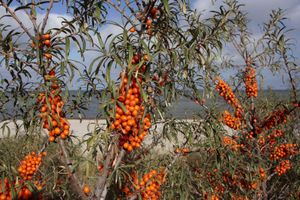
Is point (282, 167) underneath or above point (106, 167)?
underneath

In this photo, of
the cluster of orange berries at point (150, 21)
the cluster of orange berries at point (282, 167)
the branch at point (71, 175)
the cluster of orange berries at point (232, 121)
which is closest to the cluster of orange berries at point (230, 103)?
the cluster of orange berries at point (232, 121)

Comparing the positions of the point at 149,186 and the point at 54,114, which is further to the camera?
the point at 149,186

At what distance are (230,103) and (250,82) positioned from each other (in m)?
0.34

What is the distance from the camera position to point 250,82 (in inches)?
133

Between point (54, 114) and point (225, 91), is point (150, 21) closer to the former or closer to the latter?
point (54, 114)

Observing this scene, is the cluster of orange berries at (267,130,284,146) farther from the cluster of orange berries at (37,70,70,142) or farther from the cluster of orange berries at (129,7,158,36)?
the cluster of orange berries at (37,70,70,142)

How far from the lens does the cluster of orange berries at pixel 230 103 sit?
316cm

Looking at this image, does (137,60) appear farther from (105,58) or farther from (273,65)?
(273,65)

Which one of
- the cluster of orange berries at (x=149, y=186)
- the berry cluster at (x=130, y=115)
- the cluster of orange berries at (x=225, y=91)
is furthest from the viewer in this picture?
the cluster of orange berries at (x=225, y=91)

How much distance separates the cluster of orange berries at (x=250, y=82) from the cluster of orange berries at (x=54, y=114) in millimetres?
2203

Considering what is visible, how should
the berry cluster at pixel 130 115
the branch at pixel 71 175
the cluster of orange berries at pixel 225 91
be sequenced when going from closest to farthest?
the berry cluster at pixel 130 115 < the branch at pixel 71 175 < the cluster of orange berries at pixel 225 91

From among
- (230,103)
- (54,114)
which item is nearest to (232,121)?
(230,103)

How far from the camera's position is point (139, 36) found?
1568mm

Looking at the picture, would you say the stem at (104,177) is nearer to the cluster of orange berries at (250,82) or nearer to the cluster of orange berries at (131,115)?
the cluster of orange berries at (131,115)
